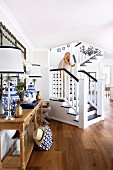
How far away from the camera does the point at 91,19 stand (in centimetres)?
336

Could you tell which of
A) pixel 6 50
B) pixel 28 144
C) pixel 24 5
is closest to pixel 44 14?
pixel 24 5

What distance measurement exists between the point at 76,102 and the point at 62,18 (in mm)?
2206

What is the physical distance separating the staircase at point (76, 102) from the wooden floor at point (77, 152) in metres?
0.45

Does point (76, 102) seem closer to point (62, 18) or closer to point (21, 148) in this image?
point (62, 18)

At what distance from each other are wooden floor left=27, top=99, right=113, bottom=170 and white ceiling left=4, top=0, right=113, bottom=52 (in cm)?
245

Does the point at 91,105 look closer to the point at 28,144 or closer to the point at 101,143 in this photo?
the point at 101,143

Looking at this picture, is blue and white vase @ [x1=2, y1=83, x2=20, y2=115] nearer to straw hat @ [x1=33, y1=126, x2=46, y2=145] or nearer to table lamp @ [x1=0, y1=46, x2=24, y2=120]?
table lamp @ [x1=0, y1=46, x2=24, y2=120]

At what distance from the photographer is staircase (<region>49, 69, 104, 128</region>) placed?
420cm

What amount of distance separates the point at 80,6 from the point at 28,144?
2.48 metres

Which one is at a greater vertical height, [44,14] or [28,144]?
[44,14]

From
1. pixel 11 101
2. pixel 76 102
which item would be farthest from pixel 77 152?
pixel 76 102

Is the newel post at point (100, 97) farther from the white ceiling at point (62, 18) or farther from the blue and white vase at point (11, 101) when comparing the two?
the blue and white vase at point (11, 101)

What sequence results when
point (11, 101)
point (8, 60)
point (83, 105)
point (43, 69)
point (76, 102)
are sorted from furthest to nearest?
point (43, 69), point (76, 102), point (83, 105), point (11, 101), point (8, 60)

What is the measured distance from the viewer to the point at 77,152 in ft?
9.07
